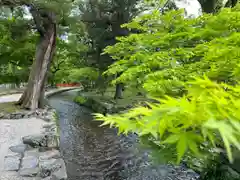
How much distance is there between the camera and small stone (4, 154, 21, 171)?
12.9 feet

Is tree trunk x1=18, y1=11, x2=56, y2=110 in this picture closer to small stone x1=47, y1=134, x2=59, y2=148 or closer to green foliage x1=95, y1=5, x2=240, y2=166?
small stone x1=47, y1=134, x2=59, y2=148

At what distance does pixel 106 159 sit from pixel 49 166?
7.34 feet

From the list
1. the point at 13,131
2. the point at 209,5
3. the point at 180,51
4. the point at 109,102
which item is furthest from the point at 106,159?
the point at 109,102

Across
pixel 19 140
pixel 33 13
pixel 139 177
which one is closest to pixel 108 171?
pixel 139 177

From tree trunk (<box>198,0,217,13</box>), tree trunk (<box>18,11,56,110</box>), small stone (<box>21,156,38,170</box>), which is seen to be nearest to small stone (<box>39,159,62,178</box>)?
small stone (<box>21,156,38,170</box>)

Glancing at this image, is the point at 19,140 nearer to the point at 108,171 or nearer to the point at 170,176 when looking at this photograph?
the point at 108,171

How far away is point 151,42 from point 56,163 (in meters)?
2.66

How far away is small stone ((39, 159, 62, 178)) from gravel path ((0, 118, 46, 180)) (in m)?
0.41

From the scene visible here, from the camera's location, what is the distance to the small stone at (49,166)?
150 inches

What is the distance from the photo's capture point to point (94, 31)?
14.0m

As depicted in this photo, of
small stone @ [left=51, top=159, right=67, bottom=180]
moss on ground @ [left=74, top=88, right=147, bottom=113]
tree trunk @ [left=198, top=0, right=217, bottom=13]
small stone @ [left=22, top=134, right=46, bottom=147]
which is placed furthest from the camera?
moss on ground @ [left=74, top=88, right=147, bottom=113]

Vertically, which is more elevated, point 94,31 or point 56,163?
point 94,31

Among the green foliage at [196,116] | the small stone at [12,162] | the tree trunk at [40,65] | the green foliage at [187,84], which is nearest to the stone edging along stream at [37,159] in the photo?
the small stone at [12,162]

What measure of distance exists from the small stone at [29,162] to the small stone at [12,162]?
0.31ft
